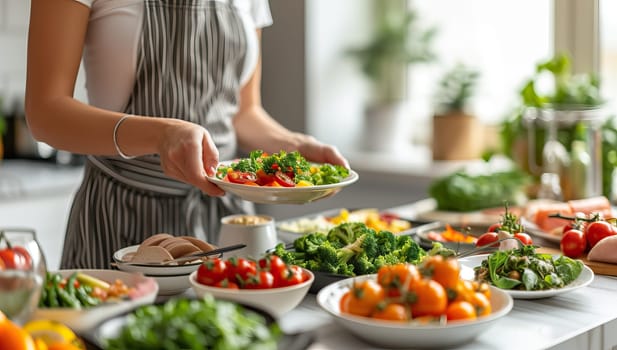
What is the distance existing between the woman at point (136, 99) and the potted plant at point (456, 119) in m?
1.30

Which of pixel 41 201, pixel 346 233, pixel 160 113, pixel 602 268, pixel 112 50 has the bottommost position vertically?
pixel 41 201

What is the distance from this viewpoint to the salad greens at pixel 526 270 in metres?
1.54

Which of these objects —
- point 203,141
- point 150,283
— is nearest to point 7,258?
point 150,283

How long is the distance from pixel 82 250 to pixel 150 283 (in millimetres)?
833

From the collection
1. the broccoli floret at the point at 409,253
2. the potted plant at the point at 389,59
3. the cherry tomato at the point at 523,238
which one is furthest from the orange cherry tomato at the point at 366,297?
the potted plant at the point at 389,59

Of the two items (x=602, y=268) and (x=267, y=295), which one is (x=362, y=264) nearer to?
(x=267, y=295)

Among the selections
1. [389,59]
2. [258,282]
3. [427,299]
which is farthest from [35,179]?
[427,299]

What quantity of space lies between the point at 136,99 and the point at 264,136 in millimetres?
365

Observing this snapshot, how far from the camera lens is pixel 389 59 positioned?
3916mm

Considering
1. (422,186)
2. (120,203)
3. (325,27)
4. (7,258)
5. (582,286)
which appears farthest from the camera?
(325,27)

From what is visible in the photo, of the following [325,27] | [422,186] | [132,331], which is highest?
[325,27]

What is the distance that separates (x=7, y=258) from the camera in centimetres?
125

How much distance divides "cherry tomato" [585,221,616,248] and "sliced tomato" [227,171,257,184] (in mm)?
732

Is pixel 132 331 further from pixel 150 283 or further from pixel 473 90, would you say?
pixel 473 90
